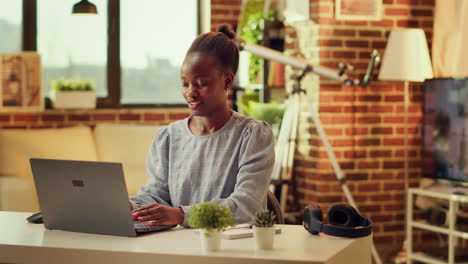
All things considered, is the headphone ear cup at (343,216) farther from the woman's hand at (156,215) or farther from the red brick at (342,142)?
the red brick at (342,142)

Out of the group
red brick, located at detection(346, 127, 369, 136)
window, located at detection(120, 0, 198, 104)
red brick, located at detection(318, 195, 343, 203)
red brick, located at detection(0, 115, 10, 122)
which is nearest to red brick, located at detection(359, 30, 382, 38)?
red brick, located at detection(346, 127, 369, 136)

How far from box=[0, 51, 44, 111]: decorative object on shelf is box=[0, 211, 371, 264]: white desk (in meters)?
3.23

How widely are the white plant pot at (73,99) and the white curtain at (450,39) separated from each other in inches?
92.1

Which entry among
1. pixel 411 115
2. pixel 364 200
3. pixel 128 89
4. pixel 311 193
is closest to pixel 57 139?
pixel 128 89

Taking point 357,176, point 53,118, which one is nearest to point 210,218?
point 357,176

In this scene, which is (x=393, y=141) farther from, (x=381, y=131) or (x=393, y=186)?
(x=393, y=186)

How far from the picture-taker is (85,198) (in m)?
1.96

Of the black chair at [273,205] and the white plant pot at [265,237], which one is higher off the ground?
the white plant pot at [265,237]

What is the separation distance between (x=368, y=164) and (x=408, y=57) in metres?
0.78

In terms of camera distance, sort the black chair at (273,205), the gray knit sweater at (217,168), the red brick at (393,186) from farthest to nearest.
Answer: the red brick at (393,186), the black chair at (273,205), the gray knit sweater at (217,168)

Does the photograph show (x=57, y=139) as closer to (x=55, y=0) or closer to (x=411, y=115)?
(x=55, y=0)

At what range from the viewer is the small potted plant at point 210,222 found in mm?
1769

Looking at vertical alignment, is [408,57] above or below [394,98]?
above

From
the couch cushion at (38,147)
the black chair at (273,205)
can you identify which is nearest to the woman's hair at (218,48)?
the black chair at (273,205)
